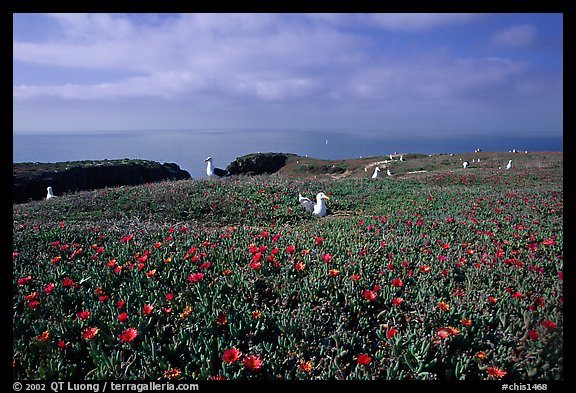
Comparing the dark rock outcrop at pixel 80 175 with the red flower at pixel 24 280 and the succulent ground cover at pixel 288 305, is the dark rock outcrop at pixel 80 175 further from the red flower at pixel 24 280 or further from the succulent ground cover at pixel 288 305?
the succulent ground cover at pixel 288 305

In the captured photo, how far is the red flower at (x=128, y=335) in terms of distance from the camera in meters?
2.89

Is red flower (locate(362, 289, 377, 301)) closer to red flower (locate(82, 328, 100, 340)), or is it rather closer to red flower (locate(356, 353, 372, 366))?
red flower (locate(356, 353, 372, 366))

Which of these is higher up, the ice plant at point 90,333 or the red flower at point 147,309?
the red flower at point 147,309

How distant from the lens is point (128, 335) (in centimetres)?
293

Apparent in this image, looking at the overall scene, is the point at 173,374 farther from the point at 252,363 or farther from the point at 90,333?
the point at 90,333

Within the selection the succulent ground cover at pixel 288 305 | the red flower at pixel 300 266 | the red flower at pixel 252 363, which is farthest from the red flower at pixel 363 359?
the red flower at pixel 300 266

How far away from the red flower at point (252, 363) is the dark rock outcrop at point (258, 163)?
49.5m

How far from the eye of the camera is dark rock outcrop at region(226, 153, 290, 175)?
174ft

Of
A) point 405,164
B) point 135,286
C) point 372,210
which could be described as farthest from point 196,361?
point 405,164

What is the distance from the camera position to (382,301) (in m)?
3.53

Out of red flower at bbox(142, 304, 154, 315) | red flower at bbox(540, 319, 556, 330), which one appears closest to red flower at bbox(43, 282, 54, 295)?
red flower at bbox(142, 304, 154, 315)

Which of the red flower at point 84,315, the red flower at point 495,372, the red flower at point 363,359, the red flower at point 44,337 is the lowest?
the red flower at point 495,372

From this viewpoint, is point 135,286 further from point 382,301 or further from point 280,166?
point 280,166

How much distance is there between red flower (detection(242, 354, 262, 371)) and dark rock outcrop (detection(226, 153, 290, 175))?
49.5 meters
